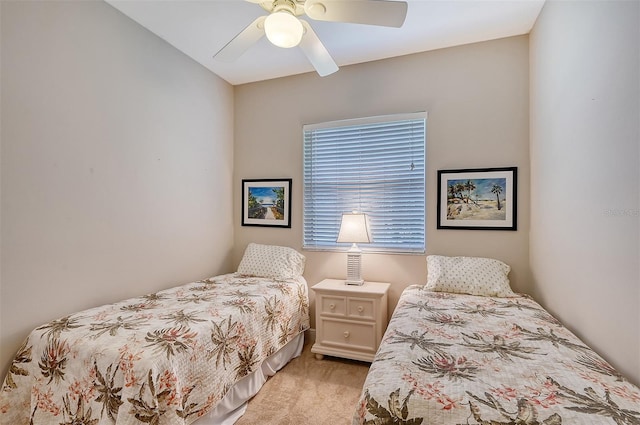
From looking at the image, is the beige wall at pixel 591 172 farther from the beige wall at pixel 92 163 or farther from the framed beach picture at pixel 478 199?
the beige wall at pixel 92 163

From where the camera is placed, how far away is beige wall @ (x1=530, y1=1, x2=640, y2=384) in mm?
1210

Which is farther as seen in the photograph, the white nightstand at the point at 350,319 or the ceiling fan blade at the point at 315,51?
the white nightstand at the point at 350,319

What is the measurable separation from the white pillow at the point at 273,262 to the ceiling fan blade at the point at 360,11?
2007 millimetres

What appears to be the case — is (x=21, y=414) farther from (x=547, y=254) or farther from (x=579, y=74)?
(x=579, y=74)

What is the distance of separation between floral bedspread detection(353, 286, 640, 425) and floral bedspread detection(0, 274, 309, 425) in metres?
0.91

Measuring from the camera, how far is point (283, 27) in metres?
1.49

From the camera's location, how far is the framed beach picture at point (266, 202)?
319cm

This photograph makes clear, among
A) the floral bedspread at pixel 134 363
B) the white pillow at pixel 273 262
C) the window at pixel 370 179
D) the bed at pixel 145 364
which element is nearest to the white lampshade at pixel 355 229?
→ the window at pixel 370 179

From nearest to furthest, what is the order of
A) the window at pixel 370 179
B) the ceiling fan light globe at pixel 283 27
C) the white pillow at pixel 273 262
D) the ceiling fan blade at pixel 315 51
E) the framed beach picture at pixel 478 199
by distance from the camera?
the ceiling fan light globe at pixel 283 27
the ceiling fan blade at pixel 315 51
the framed beach picture at pixel 478 199
the window at pixel 370 179
the white pillow at pixel 273 262

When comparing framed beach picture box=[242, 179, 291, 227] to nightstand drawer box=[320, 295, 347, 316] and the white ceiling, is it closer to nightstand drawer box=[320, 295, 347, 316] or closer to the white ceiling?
nightstand drawer box=[320, 295, 347, 316]

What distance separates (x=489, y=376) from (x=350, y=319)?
5.02 ft

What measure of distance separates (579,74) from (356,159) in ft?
5.54

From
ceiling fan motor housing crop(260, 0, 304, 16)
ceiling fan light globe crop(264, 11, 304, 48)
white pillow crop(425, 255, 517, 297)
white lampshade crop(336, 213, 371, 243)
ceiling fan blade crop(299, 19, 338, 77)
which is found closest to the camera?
ceiling fan light globe crop(264, 11, 304, 48)

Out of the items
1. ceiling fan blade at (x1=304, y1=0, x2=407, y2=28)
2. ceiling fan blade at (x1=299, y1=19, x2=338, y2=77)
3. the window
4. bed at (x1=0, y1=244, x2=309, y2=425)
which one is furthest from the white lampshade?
ceiling fan blade at (x1=304, y1=0, x2=407, y2=28)
